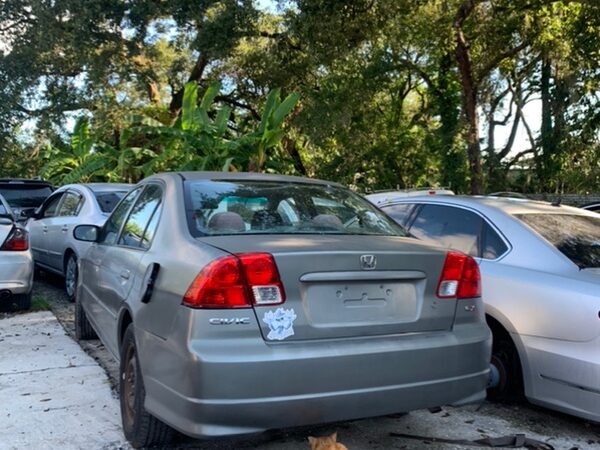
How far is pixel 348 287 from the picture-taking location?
10.4ft

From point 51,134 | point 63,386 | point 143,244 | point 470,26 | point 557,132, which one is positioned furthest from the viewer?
point 51,134

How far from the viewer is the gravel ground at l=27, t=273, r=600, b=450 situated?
3.81m

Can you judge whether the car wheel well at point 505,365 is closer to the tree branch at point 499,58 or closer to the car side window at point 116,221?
the car side window at point 116,221

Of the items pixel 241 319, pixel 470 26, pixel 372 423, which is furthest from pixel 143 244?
pixel 470 26

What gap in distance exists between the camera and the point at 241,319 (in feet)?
9.64

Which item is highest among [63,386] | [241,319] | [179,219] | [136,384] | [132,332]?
[179,219]

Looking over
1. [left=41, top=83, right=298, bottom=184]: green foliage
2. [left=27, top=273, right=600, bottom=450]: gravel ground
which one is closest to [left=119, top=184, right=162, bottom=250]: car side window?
[left=27, top=273, right=600, bottom=450]: gravel ground

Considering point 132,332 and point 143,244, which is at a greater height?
point 143,244

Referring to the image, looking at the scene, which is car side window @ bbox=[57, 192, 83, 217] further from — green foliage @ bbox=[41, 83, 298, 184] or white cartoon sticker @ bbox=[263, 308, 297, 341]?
white cartoon sticker @ bbox=[263, 308, 297, 341]

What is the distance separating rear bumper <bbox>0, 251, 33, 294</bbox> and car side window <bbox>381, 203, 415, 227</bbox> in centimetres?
425

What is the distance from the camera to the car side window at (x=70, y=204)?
8.43 meters

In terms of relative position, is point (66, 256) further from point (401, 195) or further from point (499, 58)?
point (499, 58)

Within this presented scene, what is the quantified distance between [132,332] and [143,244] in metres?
0.57

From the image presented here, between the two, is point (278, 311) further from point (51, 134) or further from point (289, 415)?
point (51, 134)
